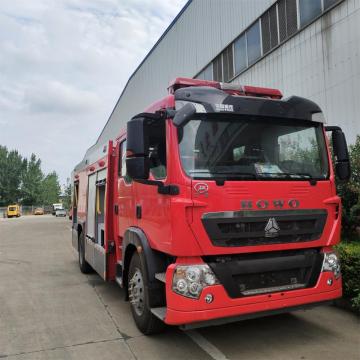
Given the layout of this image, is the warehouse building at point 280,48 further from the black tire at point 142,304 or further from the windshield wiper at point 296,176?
the windshield wiper at point 296,176

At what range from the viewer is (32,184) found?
3538 inches

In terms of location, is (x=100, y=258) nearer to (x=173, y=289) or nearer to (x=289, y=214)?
(x=173, y=289)

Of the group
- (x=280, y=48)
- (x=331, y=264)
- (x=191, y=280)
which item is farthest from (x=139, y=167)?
(x=280, y=48)

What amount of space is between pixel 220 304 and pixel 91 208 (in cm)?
450

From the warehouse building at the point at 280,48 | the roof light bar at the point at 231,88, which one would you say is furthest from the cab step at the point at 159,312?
the warehouse building at the point at 280,48

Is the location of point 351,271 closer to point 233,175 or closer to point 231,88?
point 233,175

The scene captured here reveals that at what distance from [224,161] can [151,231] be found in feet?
3.79

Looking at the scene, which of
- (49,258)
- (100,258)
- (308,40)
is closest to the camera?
(100,258)

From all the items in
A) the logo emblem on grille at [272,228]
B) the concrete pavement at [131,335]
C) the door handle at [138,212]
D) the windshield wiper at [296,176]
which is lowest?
the concrete pavement at [131,335]

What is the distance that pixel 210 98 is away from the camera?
4238 millimetres

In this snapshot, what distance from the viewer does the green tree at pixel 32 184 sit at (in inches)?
3526

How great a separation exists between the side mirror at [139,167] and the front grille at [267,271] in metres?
1.09

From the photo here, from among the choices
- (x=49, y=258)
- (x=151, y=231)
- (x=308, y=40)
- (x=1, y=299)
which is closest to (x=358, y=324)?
(x=151, y=231)

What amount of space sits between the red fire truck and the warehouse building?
3363 millimetres
